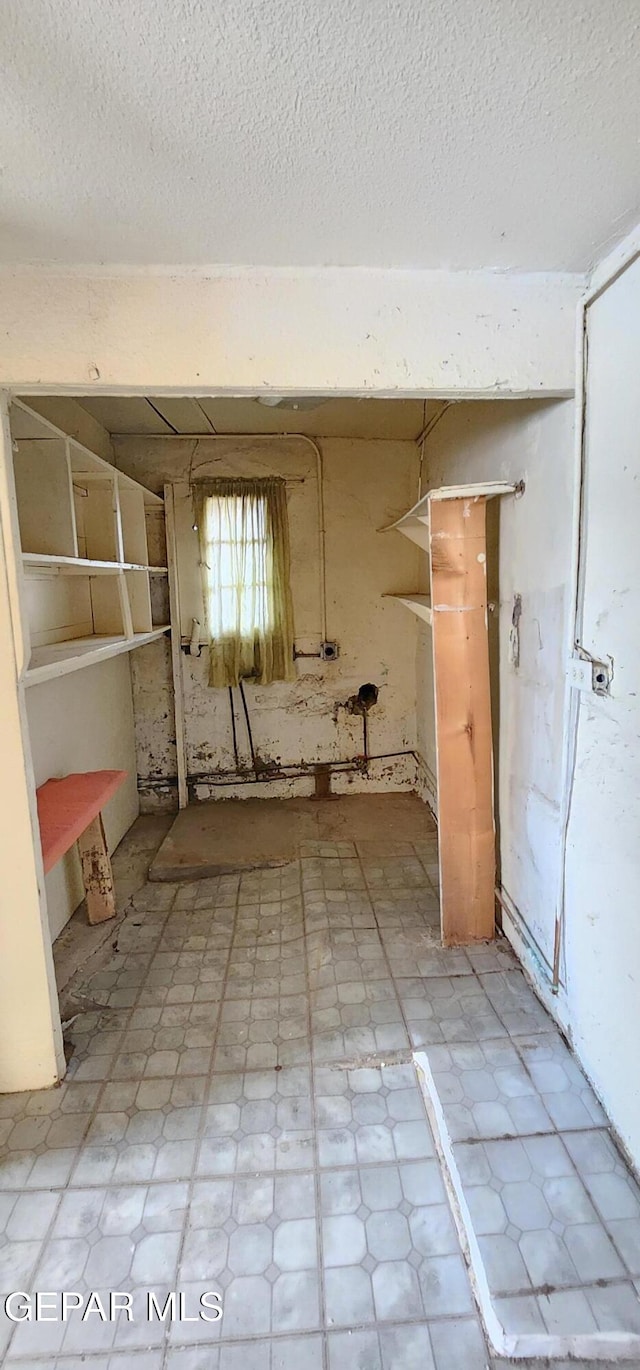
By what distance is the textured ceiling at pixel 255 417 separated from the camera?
9.93 ft

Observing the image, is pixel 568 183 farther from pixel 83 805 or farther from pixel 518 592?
pixel 83 805

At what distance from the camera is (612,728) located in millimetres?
1457

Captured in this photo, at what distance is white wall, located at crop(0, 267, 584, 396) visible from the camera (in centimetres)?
141

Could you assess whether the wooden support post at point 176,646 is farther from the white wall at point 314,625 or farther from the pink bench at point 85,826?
the pink bench at point 85,826

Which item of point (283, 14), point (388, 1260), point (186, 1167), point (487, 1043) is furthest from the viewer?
point (487, 1043)

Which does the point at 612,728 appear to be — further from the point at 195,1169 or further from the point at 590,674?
the point at 195,1169

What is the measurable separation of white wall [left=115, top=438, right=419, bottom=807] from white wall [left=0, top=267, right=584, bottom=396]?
2.34m

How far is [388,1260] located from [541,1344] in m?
0.31

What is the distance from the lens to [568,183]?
45.1 inches

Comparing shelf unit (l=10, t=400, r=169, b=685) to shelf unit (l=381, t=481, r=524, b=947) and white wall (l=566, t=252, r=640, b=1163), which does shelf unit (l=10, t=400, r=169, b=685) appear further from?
white wall (l=566, t=252, r=640, b=1163)

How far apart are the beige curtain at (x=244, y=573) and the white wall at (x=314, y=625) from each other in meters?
0.11

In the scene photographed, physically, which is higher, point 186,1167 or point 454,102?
point 454,102

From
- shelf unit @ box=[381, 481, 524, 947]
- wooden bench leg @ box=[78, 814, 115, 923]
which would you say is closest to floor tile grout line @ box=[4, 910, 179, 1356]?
wooden bench leg @ box=[78, 814, 115, 923]

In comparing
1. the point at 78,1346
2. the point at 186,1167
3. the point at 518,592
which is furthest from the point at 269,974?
the point at 518,592
